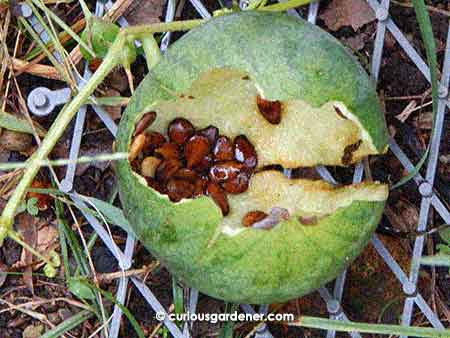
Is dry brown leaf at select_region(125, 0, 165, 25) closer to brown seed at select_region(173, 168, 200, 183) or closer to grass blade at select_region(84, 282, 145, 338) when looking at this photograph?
brown seed at select_region(173, 168, 200, 183)

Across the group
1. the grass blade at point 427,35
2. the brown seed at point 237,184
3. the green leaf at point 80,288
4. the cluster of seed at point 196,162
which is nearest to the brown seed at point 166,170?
the cluster of seed at point 196,162

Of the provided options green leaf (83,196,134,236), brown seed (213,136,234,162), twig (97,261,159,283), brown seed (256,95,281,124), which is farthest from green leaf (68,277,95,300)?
brown seed (256,95,281,124)

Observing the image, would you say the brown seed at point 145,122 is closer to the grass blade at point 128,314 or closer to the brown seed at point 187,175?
the brown seed at point 187,175

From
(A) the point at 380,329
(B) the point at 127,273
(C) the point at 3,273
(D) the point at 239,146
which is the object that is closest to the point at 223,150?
(D) the point at 239,146

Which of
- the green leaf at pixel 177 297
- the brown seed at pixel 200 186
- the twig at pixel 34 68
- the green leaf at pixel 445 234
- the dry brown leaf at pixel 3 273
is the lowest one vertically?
the green leaf at pixel 177 297

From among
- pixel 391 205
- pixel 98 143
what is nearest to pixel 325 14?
pixel 391 205

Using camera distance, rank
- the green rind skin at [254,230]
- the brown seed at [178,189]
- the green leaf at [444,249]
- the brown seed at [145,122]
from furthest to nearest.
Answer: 1. the green leaf at [444,249]
2. the brown seed at [178,189]
3. the brown seed at [145,122]
4. the green rind skin at [254,230]
